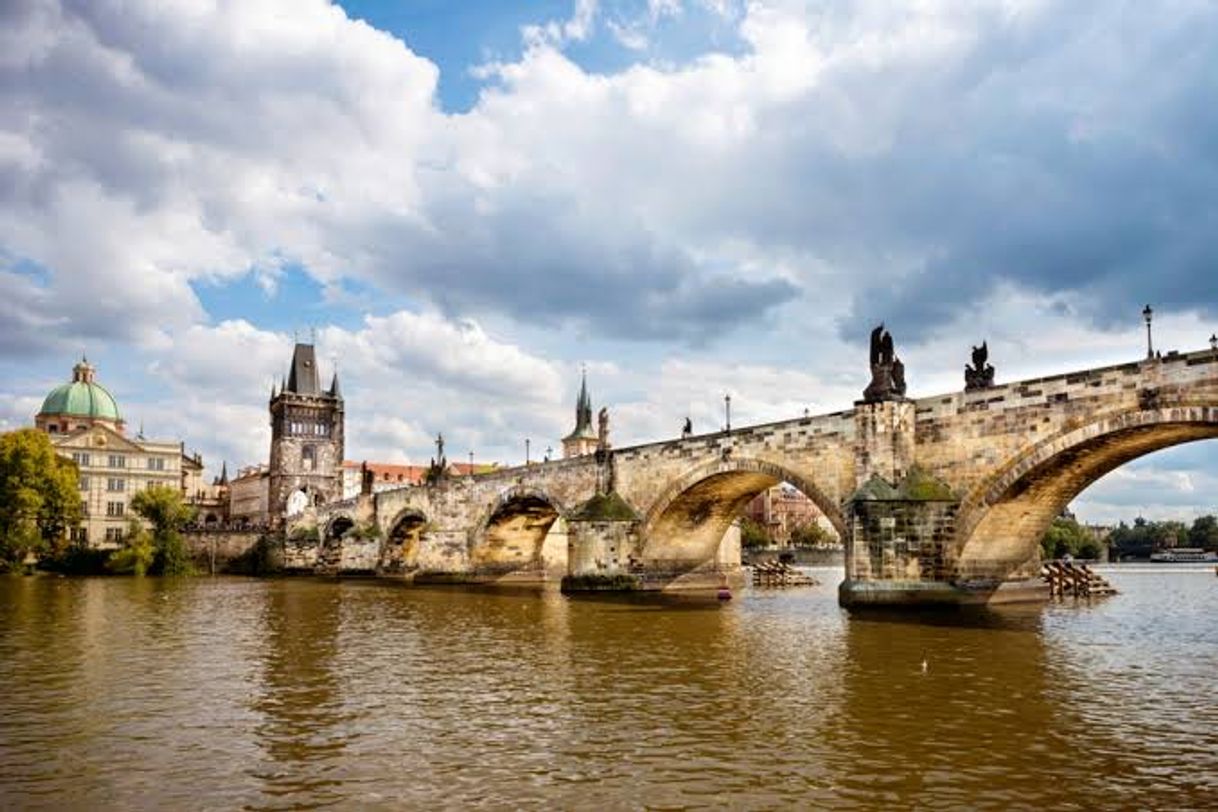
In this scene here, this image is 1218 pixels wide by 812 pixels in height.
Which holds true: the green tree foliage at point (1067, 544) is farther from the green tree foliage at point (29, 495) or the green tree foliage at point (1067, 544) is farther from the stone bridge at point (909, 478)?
the green tree foliage at point (29, 495)

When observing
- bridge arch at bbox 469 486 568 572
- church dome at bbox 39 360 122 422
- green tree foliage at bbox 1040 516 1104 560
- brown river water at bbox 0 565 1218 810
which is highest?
church dome at bbox 39 360 122 422

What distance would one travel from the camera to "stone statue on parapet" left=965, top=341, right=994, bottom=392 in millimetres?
28859

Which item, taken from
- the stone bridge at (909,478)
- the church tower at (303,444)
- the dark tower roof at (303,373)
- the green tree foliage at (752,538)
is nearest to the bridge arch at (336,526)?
the stone bridge at (909,478)

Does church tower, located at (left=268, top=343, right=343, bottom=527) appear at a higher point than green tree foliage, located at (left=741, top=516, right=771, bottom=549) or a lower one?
higher

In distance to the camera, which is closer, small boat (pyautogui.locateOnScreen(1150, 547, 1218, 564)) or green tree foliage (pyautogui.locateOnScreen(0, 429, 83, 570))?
green tree foliage (pyautogui.locateOnScreen(0, 429, 83, 570))

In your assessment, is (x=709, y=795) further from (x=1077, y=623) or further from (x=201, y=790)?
(x=1077, y=623)

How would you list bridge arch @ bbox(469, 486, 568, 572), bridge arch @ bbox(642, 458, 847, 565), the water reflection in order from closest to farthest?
the water reflection → bridge arch @ bbox(642, 458, 847, 565) → bridge arch @ bbox(469, 486, 568, 572)

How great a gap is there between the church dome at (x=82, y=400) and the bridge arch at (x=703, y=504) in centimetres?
8236

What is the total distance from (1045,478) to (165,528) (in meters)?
62.2

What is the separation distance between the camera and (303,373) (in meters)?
120

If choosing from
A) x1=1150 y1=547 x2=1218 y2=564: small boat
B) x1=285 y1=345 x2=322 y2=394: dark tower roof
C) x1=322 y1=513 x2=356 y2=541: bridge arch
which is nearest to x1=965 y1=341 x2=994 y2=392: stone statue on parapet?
x1=322 y1=513 x2=356 y2=541: bridge arch

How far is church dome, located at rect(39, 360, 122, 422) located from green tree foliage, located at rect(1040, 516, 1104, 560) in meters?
95.6

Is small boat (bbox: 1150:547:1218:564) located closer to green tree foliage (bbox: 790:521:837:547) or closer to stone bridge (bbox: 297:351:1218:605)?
green tree foliage (bbox: 790:521:837:547)

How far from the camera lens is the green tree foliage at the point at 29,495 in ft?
208
